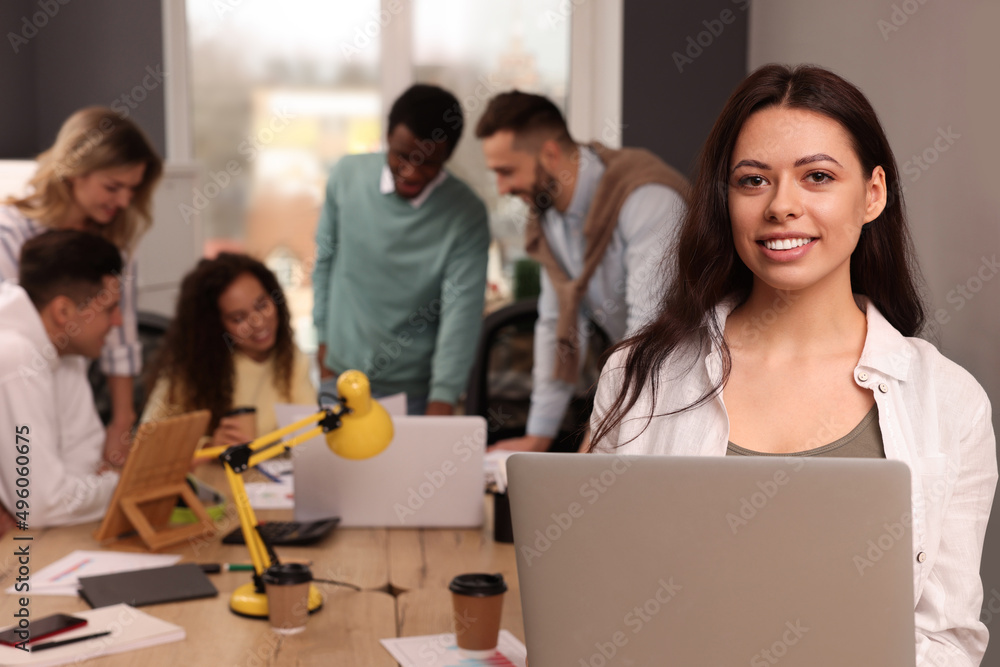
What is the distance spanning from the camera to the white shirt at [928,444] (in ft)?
4.13

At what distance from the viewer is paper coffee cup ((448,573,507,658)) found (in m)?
1.50

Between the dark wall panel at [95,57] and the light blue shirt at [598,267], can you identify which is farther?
the dark wall panel at [95,57]

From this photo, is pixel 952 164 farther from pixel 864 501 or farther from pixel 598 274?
pixel 598 274

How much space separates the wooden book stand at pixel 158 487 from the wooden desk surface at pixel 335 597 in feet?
0.11

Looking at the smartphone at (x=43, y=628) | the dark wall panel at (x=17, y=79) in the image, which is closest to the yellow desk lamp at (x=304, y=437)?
the smartphone at (x=43, y=628)

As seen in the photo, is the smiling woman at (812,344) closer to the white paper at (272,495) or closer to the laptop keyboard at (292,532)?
the laptop keyboard at (292,532)

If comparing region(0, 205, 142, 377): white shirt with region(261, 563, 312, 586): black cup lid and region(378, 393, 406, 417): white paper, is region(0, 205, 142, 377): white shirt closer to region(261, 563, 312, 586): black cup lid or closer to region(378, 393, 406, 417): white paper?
region(378, 393, 406, 417): white paper

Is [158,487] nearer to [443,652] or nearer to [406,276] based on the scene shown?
[443,652]

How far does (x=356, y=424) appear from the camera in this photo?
5.71 ft

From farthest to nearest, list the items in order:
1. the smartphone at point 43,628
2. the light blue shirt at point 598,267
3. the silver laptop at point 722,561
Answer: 1. the light blue shirt at point 598,267
2. the smartphone at point 43,628
3. the silver laptop at point 722,561

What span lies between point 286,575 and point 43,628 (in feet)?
1.21

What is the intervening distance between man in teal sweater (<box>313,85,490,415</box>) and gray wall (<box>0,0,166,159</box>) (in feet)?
6.49

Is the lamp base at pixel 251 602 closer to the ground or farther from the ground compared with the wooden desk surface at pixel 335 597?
farther from the ground

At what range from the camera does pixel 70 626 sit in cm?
151
